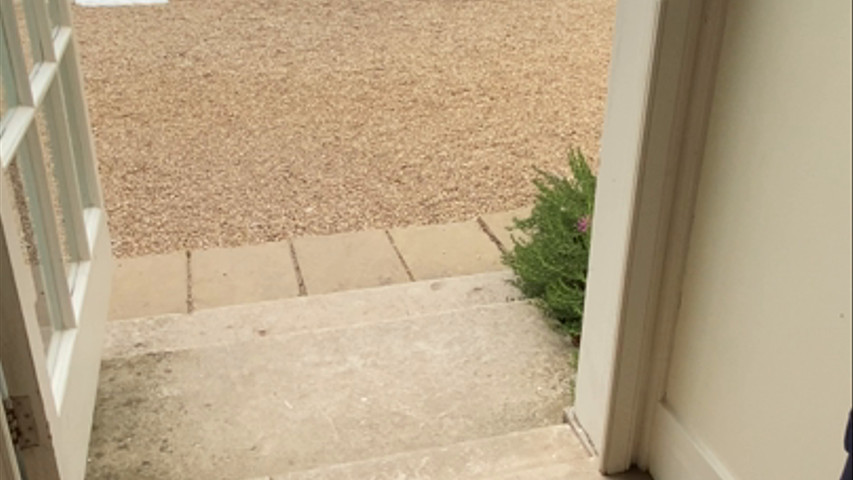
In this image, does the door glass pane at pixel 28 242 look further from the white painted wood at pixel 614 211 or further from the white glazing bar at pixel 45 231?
the white painted wood at pixel 614 211

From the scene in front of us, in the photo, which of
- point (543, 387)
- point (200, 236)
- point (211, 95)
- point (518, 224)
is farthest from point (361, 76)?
point (543, 387)

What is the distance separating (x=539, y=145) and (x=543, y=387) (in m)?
2.12

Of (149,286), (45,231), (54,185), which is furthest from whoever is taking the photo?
(149,286)

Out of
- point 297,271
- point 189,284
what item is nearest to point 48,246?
point 189,284

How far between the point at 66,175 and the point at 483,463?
115 centimetres

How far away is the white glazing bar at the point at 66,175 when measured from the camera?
2.08 m

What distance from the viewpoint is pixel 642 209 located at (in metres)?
1.57

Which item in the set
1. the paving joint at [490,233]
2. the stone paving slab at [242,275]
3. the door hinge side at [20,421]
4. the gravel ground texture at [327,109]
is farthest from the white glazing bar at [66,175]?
the paving joint at [490,233]

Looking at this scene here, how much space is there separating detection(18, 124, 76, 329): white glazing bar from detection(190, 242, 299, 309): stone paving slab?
38.1 inches

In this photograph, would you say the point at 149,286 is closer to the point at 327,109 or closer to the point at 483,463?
the point at 483,463

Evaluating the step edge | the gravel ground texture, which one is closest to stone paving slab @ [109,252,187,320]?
the gravel ground texture

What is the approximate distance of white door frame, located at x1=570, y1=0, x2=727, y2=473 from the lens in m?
1.45

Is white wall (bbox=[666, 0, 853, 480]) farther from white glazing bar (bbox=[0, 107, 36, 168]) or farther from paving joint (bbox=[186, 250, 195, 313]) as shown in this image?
paving joint (bbox=[186, 250, 195, 313])

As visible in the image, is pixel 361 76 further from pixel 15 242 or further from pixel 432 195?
pixel 15 242
